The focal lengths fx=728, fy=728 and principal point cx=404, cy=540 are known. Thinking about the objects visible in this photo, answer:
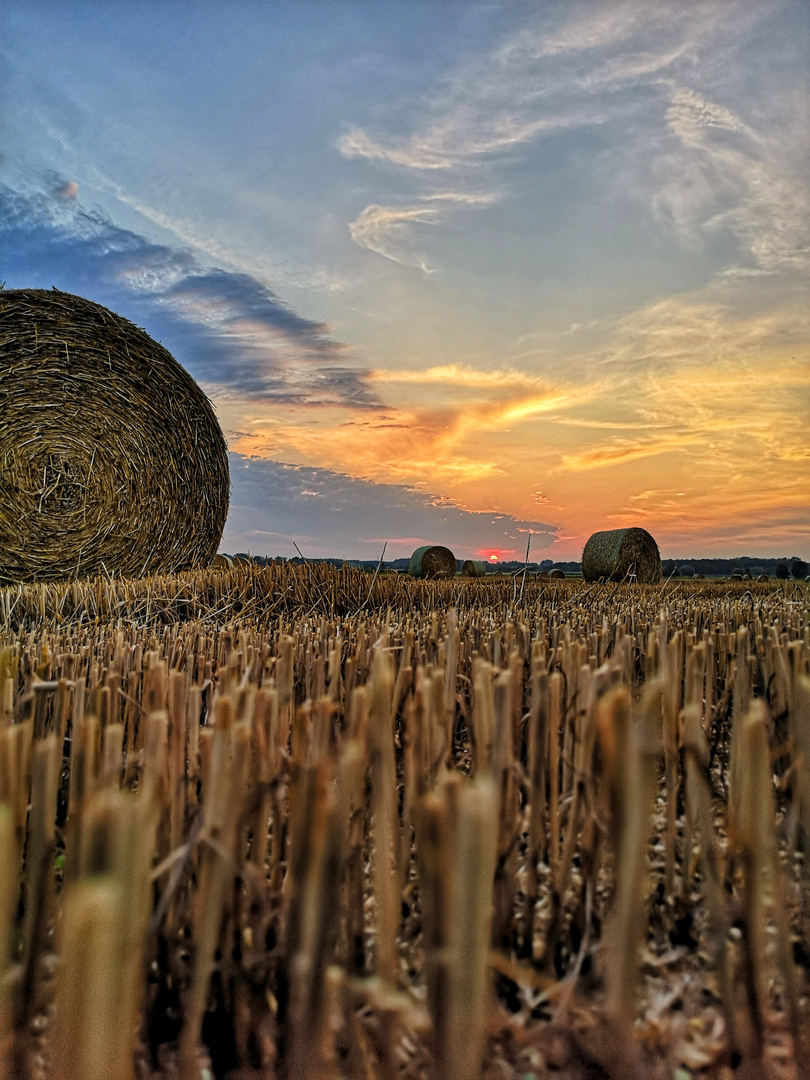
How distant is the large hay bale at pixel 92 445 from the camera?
6996 mm

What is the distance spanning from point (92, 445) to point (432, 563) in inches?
350

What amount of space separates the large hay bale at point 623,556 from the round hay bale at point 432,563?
9.48 ft

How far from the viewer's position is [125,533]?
24.1ft

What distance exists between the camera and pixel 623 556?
1368cm

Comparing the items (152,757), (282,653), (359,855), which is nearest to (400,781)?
(282,653)

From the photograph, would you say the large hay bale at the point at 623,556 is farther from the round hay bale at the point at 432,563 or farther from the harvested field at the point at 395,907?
the harvested field at the point at 395,907

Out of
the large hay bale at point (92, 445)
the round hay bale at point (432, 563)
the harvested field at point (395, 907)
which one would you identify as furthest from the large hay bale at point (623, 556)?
the harvested field at point (395, 907)

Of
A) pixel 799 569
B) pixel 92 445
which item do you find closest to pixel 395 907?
pixel 92 445

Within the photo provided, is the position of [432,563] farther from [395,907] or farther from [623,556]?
[395,907]

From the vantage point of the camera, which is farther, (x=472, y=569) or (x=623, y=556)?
(x=472, y=569)

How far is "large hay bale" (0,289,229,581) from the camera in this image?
6996 mm

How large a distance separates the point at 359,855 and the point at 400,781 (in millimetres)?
674

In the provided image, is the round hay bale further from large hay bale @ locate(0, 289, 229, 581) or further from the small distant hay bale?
large hay bale @ locate(0, 289, 229, 581)

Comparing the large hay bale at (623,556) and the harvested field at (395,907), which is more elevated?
the large hay bale at (623,556)
